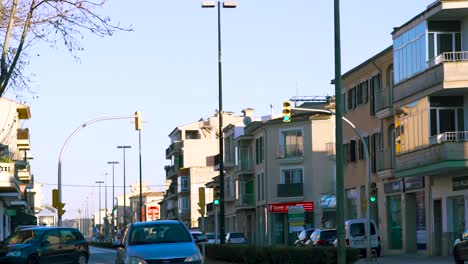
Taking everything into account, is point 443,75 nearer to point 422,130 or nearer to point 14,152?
point 422,130

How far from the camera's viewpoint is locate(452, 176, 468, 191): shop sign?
43594 millimetres

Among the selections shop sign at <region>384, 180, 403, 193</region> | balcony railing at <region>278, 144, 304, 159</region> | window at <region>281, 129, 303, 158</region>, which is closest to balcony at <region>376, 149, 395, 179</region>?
shop sign at <region>384, 180, 403, 193</region>

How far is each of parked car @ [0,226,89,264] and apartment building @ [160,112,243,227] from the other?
91.1m

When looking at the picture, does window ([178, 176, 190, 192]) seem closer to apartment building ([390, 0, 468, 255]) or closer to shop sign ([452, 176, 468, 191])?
apartment building ([390, 0, 468, 255])

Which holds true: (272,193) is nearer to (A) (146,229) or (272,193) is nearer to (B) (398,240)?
(B) (398,240)

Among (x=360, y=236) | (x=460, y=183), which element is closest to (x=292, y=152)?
(x=360, y=236)

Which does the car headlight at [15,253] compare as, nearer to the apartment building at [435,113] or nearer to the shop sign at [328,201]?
the apartment building at [435,113]

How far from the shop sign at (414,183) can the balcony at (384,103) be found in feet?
12.6

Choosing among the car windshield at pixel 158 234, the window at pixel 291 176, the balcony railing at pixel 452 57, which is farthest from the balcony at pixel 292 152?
the car windshield at pixel 158 234

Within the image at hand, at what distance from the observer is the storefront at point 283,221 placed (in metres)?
81.1

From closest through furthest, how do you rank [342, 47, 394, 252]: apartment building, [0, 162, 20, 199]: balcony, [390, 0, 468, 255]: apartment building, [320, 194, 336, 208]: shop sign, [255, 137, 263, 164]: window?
[390, 0, 468, 255]: apartment building → [0, 162, 20, 199]: balcony → [342, 47, 394, 252]: apartment building → [320, 194, 336, 208]: shop sign → [255, 137, 263, 164]: window

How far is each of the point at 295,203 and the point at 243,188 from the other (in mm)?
13817

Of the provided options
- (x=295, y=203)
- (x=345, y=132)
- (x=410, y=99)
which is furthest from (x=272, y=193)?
(x=410, y=99)

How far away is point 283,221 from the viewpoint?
83.4m
